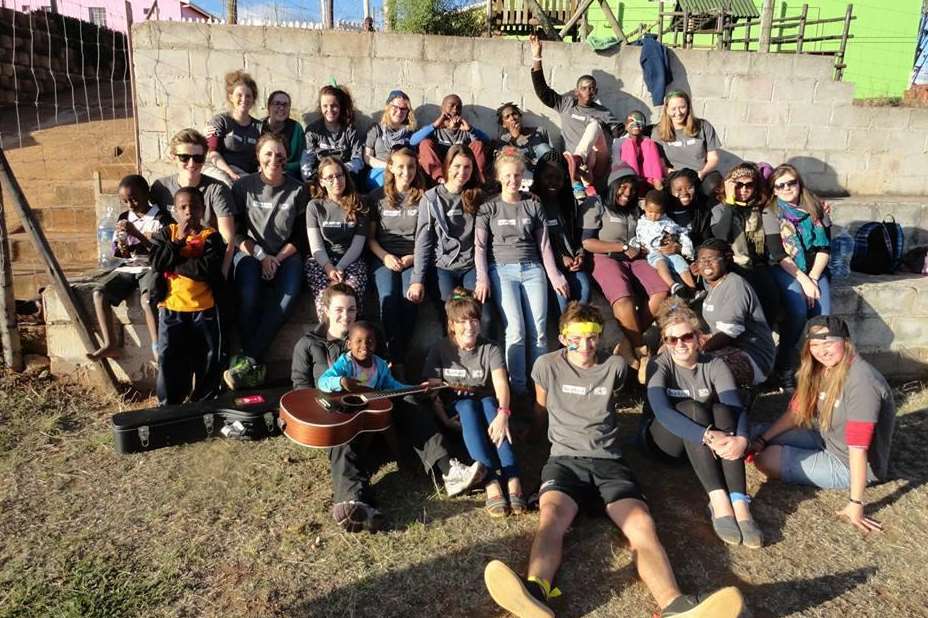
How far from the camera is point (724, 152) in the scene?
777 cm

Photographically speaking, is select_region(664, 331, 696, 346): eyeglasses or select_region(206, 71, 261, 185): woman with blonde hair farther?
select_region(206, 71, 261, 185): woman with blonde hair

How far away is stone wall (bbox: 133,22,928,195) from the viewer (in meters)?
6.57

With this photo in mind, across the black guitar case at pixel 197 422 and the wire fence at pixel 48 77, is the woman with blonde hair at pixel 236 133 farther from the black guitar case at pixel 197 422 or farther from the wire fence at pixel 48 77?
the wire fence at pixel 48 77

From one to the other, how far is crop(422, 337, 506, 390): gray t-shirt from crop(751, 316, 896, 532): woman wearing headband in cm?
163

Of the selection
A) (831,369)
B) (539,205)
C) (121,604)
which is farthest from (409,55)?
(121,604)

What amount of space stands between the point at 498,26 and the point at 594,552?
12.2 m

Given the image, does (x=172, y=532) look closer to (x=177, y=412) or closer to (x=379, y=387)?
(x=177, y=412)

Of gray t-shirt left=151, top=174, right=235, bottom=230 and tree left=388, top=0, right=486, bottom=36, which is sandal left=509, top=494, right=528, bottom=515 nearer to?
gray t-shirt left=151, top=174, right=235, bottom=230

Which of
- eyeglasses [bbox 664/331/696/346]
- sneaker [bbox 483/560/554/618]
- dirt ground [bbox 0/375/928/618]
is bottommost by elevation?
dirt ground [bbox 0/375/928/618]

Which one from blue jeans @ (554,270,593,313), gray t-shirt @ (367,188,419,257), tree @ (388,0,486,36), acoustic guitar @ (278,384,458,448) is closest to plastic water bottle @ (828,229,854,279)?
blue jeans @ (554,270,593,313)

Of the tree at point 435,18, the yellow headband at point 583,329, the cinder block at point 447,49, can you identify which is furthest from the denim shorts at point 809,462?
the tree at point 435,18

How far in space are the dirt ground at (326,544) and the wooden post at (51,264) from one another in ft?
2.56

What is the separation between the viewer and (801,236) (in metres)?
5.23

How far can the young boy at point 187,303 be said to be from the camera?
4402 millimetres
